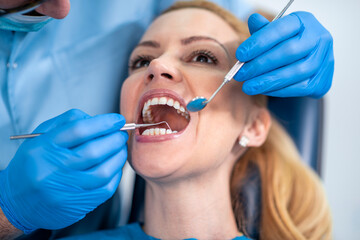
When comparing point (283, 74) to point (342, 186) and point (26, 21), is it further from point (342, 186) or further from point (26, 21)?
point (342, 186)

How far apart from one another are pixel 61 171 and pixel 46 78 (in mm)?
551

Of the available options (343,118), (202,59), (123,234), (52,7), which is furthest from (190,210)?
(343,118)

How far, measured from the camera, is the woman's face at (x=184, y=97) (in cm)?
112

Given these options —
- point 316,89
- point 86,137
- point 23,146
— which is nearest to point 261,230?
point 316,89

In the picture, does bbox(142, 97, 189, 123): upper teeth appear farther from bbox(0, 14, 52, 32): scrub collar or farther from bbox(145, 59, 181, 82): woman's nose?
bbox(0, 14, 52, 32): scrub collar

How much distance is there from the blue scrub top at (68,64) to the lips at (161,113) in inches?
9.9

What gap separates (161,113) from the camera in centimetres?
136

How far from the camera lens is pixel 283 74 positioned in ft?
3.70

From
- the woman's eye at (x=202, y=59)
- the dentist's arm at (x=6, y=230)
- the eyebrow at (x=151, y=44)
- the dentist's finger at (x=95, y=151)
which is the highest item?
the eyebrow at (x=151, y=44)

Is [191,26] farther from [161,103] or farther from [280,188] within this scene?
[280,188]

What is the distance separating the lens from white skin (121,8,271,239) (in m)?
1.13

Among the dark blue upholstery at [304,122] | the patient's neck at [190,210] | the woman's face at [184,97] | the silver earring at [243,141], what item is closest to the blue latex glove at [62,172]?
the woman's face at [184,97]

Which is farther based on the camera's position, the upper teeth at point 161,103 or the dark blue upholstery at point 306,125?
the dark blue upholstery at point 306,125

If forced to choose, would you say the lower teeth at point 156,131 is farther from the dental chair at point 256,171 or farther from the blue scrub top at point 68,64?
the dental chair at point 256,171
